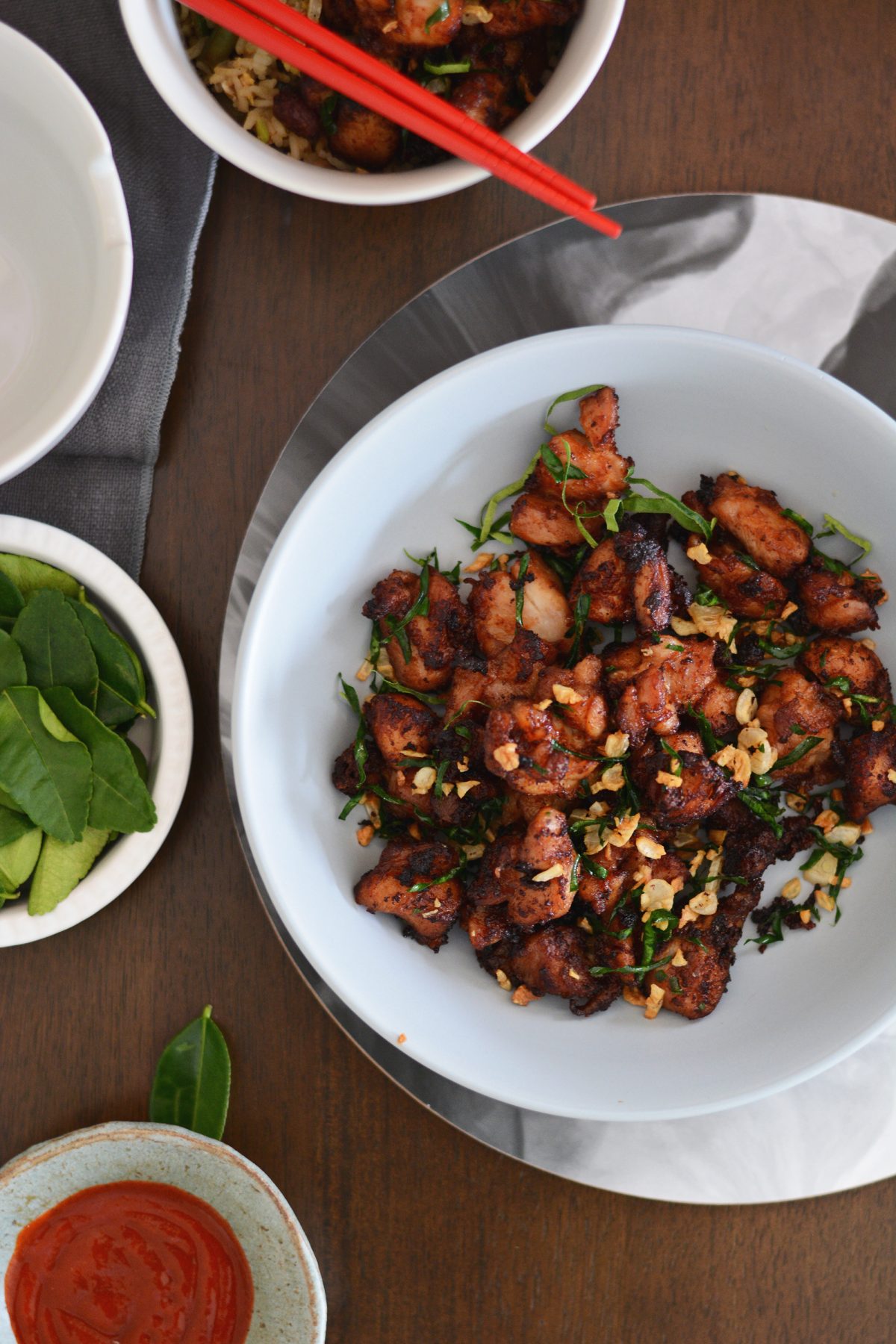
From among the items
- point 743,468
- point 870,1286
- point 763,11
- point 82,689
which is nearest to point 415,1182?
point 870,1286

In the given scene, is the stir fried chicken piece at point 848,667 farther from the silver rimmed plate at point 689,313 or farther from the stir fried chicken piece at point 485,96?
the stir fried chicken piece at point 485,96

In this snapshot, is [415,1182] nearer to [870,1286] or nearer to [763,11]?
[870,1286]

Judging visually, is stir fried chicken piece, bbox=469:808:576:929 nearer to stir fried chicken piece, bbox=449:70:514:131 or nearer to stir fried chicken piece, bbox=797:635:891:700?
stir fried chicken piece, bbox=797:635:891:700

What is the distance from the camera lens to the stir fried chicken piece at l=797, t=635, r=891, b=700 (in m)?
1.13

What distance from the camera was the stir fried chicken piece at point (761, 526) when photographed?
1.13 meters

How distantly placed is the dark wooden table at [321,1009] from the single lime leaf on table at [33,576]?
0.11 meters

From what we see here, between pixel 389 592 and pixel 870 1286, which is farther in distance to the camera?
pixel 870 1286

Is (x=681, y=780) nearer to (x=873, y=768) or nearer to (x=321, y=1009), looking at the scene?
(x=873, y=768)

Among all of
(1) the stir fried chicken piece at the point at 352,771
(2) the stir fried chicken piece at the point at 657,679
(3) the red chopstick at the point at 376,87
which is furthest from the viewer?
(1) the stir fried chicken piece at the point at 352,771

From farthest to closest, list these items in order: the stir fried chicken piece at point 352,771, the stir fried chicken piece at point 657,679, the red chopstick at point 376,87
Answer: the stir fried chicken piece at point 352,771 → the stir fried chicken piece at point 657,679 → the red chopstick at point 376,87

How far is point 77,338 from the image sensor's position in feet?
3.87

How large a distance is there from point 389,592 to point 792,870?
2.01ft

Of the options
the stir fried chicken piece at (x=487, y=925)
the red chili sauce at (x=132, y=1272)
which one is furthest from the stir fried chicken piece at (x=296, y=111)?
the red chili sauce at (x=132, y=1272)

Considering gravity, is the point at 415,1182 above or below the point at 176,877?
below
